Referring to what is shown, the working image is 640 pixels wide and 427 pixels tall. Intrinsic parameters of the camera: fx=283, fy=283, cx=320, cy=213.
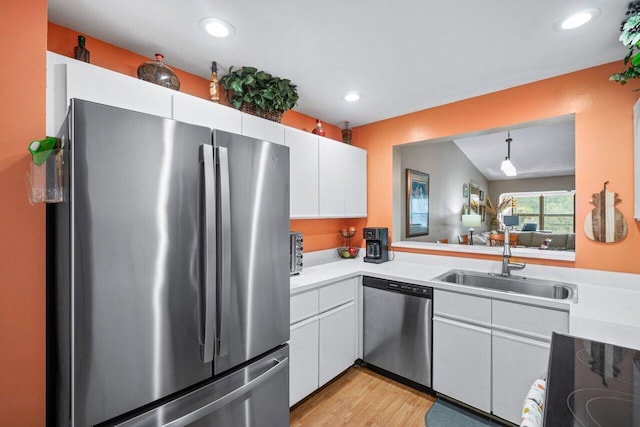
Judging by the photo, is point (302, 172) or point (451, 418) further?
point (302, 172)

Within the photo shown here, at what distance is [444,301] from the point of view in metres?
2.10

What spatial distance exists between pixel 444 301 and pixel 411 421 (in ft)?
2.76

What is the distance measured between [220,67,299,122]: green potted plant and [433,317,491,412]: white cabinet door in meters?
2.04

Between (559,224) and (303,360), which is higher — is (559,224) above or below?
above

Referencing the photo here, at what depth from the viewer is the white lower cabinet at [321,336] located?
1.96 metres

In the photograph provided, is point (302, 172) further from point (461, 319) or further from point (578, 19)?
point (578, 19)

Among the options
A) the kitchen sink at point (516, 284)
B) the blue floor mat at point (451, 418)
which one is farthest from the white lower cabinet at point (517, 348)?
the kitchen sink at point (516, 284)

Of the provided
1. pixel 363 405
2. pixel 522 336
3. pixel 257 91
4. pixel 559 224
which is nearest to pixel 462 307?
pixel 522 336

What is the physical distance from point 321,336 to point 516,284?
1.58 m

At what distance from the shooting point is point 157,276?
1022 mm

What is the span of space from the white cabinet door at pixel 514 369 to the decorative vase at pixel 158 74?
2613 mm

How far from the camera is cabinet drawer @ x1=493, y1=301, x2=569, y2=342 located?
1.66 m

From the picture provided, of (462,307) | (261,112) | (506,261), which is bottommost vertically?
(462,307)

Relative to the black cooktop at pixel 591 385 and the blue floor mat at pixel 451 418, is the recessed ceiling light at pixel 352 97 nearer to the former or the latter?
the black cooktop at pixel 591 385
